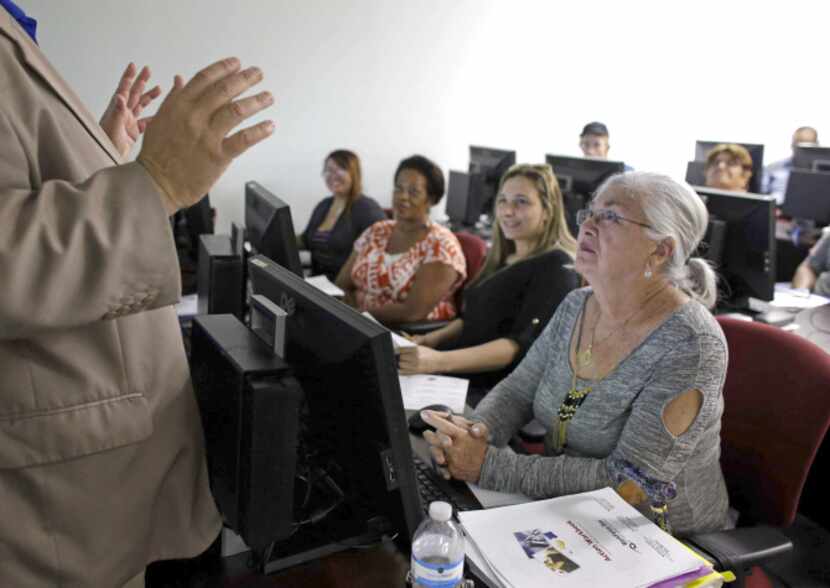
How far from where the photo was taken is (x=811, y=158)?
4.77m

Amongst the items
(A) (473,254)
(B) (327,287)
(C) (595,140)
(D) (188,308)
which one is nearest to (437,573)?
(D) (188,308)

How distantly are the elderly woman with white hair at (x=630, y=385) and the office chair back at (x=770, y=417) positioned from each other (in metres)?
0.09

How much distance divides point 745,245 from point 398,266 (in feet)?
4.42

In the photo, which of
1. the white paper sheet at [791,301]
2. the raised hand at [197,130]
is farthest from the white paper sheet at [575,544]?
the white paper sheet at [791,301]

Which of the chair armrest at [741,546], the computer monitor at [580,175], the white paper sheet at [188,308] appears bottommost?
the chair armrest at [741,546]

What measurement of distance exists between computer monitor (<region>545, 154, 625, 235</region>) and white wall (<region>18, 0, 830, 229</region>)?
Answer: 6.33 feet

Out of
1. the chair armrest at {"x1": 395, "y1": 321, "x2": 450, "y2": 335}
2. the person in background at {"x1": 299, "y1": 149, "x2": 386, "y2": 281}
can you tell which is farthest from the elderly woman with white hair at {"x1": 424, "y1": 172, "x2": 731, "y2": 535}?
the person in background at {"x1": 299, "y1": 149, "x2": 386, "y2": 281}

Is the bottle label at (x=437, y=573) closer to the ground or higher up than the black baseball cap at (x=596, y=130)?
closer to the ground

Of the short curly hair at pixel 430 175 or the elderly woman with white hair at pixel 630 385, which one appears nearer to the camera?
the elderly woman with white hair at pixel 630 385

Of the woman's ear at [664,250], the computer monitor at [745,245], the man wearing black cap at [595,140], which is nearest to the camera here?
the woman's ear at [664,250]

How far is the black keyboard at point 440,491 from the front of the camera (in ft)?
3.95

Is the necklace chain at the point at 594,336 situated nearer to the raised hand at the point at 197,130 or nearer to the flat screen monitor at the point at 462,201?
the raised hand at the point at 197,130

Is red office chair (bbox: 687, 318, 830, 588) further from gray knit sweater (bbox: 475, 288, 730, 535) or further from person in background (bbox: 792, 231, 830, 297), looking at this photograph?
person in background (bbox: 792, 231, 830, 297)

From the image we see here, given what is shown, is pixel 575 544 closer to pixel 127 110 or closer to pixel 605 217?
pixel 605 217
